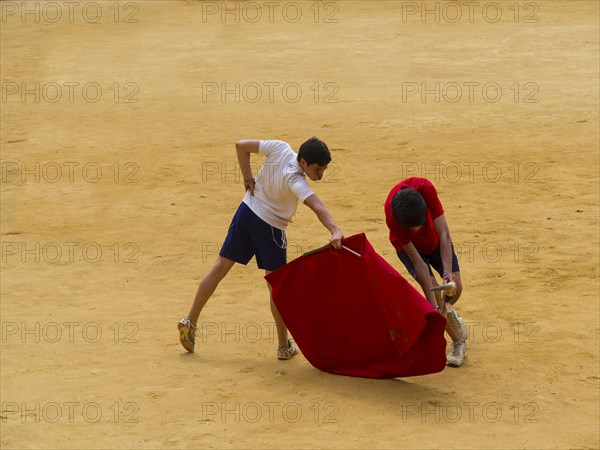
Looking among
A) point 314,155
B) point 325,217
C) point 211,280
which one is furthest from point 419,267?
point 211,280

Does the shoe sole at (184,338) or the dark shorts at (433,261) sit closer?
the dark shorts at (433,261)

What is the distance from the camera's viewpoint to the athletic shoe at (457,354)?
778cm

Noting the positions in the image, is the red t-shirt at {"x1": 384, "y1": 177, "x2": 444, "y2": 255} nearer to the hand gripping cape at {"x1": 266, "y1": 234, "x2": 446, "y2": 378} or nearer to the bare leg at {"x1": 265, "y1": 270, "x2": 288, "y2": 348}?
the hand gripping cape at {"x1": 266, "y1": 234, "x2": 446, "y2": 378}

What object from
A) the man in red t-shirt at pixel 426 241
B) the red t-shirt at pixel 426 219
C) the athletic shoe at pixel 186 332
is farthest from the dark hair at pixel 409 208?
the athletic shoe at pixel 186 332

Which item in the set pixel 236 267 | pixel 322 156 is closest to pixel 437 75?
pixel 236 267

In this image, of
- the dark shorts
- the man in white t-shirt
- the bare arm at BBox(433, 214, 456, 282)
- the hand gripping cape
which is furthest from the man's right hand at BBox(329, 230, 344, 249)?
the bare arm at BBox(433, 214, 456, 282)

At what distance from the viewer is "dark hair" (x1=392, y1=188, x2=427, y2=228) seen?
6.98m

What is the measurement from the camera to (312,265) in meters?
7.53

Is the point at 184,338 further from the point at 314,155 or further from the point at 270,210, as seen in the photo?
the point at 314,155

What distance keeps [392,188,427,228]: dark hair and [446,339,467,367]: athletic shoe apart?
3.92 feet

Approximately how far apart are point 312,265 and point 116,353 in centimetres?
181

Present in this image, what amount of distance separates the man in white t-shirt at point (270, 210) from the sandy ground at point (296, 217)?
0.48 meters

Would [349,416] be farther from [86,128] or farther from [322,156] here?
[86,128]

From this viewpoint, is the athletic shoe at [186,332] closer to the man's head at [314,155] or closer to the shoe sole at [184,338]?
the shoe sole at [184,338]
